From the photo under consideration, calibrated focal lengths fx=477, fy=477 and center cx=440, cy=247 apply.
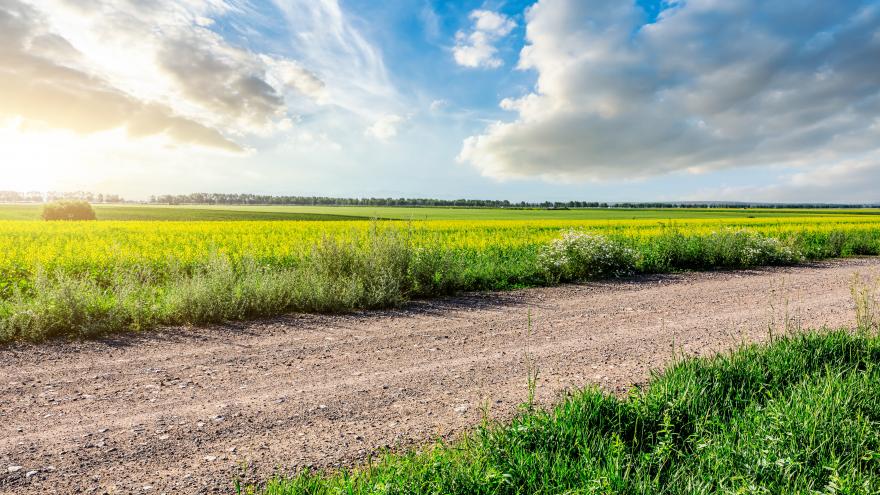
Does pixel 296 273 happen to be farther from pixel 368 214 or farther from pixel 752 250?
pixel 368 214

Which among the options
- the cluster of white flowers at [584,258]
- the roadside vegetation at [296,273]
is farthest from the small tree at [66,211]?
the cluster of white flowers at [584,258]

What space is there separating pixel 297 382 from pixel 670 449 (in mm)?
4007

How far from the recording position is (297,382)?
224 inches

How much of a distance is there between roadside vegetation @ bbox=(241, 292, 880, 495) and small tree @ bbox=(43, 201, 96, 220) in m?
56.0

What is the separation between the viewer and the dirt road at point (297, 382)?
4039mm

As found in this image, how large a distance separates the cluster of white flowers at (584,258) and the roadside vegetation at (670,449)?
884 centimetres

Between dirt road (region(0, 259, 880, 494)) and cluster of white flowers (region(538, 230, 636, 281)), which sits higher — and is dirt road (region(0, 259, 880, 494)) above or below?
below

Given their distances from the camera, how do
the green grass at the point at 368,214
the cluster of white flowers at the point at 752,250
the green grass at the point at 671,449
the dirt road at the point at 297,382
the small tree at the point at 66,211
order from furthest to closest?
the green grass at the point at 368,214, the small tree at the point at 66,211, the cluster of white flowers at the point at 752,250, the dirt road at the point at 297,382, the green grass at the point at 671,449

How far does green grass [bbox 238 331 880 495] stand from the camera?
3305 mm

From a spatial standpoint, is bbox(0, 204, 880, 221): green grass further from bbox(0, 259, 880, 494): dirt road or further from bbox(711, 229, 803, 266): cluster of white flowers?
bbox(0, 259, 880, 494): dirt road

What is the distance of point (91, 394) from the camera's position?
5.38 metres

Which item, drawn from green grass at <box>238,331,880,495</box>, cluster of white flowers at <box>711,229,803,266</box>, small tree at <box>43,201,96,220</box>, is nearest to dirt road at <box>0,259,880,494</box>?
green grass at <box>238,331,880,495</box>

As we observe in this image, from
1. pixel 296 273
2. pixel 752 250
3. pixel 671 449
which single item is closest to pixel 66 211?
pixel 296 273

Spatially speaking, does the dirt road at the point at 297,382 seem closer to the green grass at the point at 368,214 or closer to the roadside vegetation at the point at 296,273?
the roadside vegetation at the point at 296,273
